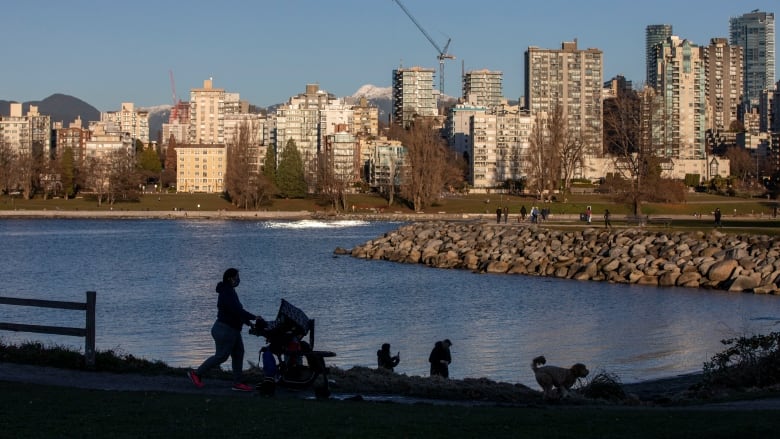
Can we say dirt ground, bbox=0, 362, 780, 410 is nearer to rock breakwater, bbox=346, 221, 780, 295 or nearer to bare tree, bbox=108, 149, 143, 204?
rock breakwater, bbox=346, 221, 780, 295

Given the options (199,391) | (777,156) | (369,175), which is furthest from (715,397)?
(777,156)

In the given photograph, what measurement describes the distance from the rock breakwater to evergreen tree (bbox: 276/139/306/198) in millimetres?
68276

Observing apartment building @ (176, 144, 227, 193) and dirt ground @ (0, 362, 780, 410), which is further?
apartment building @ (176, 144, 227, 193)

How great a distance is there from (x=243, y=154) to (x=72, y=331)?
357 feet

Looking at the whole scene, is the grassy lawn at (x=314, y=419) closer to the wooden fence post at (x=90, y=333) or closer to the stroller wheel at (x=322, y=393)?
the stroller wheel at (x=322, y=393)

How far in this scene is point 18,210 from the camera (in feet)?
391

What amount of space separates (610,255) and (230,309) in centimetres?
3375

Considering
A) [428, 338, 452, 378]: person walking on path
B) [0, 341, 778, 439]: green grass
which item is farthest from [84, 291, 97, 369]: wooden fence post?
[428, 338, 452, 378]: person walking on path

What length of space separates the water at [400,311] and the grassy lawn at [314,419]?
695cm

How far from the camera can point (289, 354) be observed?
13.6 metres

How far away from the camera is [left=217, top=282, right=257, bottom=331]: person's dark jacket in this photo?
542 inches

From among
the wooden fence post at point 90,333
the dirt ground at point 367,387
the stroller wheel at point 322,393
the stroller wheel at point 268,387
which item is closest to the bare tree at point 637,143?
the dirt ground at point 367,387

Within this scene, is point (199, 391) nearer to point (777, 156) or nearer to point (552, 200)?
point (552, 200)

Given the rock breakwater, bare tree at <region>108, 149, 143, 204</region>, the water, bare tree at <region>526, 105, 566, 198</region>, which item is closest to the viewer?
the water
